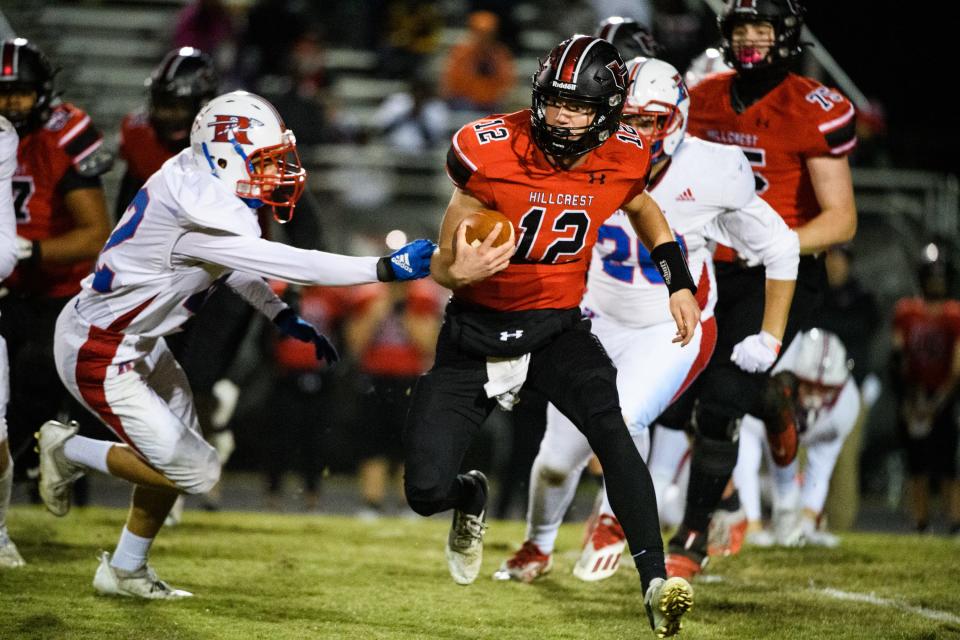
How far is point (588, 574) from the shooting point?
5.33 m

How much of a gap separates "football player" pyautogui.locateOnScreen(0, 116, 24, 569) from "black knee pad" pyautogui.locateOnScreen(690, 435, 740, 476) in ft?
8.80

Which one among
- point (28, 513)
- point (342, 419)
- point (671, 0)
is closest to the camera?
point (28, 513)

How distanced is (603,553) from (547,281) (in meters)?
1.42

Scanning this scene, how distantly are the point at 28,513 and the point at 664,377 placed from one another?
3456mm

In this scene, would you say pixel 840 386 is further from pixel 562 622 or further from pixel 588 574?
pixel 562 622

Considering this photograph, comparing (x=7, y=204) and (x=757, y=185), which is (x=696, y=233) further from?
(x=7, y=204)

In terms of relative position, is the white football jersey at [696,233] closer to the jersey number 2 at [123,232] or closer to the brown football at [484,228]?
the brown football at [484,228]

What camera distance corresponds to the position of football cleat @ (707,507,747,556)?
238 inches

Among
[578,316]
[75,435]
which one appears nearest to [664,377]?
[578,316]

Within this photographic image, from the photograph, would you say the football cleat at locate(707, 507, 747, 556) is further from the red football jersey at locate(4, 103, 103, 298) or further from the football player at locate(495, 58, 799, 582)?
the red football jersey at locate(4, 103, 103, 298)

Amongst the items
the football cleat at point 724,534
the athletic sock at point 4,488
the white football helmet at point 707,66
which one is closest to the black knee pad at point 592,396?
the football cleat at point 724,534

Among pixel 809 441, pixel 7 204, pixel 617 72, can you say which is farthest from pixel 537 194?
pixel 809 441

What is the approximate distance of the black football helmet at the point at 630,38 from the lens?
6.30 metres

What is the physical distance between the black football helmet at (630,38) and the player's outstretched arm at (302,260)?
2.42m
